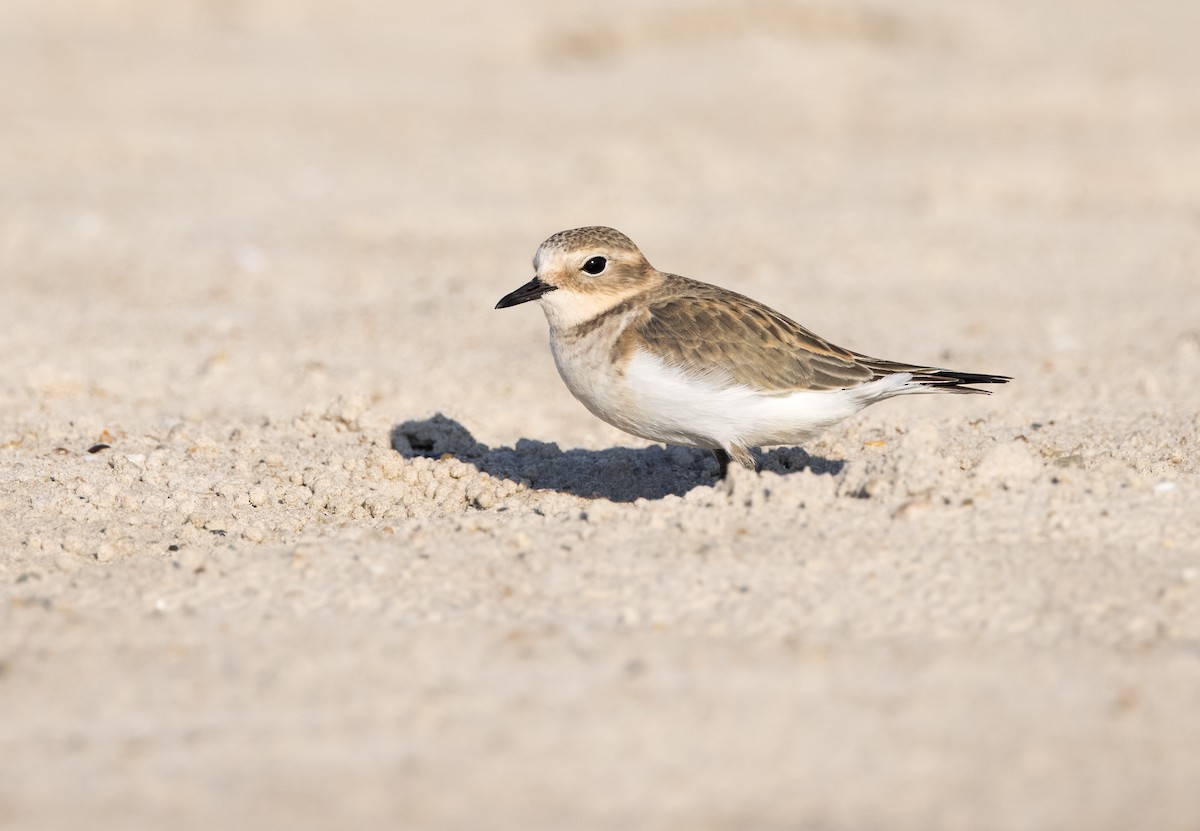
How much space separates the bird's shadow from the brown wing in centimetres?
66

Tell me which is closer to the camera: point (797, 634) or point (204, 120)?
point (797, 634)

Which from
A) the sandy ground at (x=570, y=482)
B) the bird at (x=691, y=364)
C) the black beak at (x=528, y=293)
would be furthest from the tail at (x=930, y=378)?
the black beak at (x=528, y=293)

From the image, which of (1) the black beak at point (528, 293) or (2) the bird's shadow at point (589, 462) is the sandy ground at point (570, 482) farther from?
(1) the black beak at point (528, 293)

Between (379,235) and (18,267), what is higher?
(379,235)

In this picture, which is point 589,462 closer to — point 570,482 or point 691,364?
point 570,482

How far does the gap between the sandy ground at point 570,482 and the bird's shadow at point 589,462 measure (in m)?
0.03

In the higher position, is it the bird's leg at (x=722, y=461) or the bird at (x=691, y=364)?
the bird at (x=691, y=364)

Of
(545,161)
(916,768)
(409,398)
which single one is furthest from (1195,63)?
(916,768)

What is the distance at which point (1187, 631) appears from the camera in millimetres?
3783

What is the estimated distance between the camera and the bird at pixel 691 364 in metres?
5.00

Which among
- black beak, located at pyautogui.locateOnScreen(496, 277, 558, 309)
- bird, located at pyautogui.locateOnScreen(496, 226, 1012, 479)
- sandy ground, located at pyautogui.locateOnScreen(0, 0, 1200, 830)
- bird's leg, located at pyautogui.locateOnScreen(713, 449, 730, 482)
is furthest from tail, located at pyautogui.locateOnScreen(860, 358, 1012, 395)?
black beak, located at pyautogui.locateOnScreen(496, 277, 558, 309)

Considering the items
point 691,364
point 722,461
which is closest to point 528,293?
point 691,364

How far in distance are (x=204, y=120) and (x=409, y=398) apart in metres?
8.10

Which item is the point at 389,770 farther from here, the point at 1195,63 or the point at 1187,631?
the point at 1195,63
